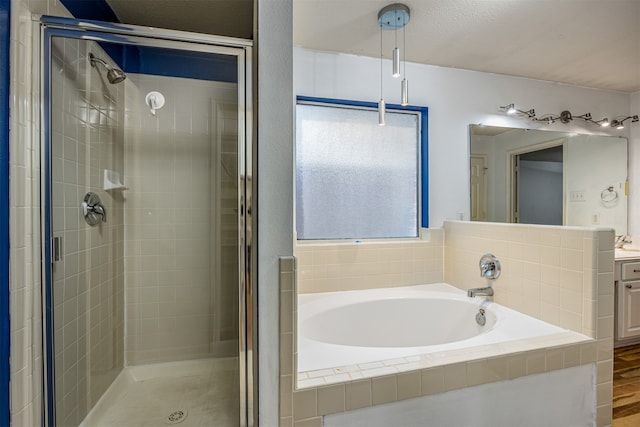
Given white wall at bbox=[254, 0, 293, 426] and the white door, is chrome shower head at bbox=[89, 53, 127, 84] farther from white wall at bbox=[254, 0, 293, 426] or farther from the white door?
the white door

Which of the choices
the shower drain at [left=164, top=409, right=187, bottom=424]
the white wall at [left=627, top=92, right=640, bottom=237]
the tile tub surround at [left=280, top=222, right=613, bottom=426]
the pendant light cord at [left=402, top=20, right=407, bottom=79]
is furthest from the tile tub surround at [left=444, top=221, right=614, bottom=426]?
the white wall at [left=627, top=92, right=640, bottom=237]

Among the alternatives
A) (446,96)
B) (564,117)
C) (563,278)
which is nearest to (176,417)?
(563,278)

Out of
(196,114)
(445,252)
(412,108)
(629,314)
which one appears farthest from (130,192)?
(629,314)

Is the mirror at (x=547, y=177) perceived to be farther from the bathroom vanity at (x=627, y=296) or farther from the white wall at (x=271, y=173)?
the white wall at (x=271, y=173)

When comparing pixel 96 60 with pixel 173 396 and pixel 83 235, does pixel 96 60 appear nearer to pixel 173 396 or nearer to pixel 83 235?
pixel 83 235

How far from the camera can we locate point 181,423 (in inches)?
57.5

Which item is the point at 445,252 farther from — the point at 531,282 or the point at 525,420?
the point at 525,420

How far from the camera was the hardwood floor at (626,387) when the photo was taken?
5.37 ft

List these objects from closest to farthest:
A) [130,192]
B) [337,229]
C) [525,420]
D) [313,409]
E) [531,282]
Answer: [313,409] → [525,420] → [531,282] → [130,192] → [337,229]

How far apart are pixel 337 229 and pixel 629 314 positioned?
238cm

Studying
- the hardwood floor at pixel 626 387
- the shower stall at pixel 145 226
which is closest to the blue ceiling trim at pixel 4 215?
the shower stall at pixel 145 226

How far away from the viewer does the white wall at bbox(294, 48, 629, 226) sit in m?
2.25

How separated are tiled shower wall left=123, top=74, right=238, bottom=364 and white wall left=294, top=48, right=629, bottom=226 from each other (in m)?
0.80

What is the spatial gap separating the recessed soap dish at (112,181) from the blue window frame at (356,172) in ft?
3.68
